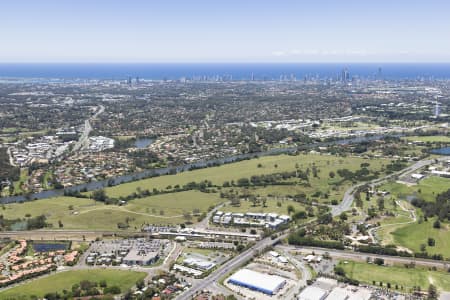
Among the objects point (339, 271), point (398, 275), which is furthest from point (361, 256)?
point (339, 271)

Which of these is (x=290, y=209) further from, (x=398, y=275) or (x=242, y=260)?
(x=398, y=275)

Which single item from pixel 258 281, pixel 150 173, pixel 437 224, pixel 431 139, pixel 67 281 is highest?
pixel 431 139

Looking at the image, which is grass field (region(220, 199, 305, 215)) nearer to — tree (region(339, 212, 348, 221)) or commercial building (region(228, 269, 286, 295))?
tree (region(339, 212, 348, 221))

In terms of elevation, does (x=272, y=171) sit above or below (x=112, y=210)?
above

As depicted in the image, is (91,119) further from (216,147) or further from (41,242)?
(41,242)

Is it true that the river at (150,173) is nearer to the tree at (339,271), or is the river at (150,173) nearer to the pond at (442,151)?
the pond at (442,151)

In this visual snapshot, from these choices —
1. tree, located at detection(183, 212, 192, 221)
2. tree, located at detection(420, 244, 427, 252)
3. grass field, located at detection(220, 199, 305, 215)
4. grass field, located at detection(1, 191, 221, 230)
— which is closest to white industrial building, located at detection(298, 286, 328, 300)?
tree, located at detection(420, 244, 427, 252)

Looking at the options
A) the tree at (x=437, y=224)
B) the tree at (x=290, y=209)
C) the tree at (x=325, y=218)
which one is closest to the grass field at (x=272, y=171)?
the tree at (x=290, y=209)

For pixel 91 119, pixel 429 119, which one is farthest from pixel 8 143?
pixel 429 119
